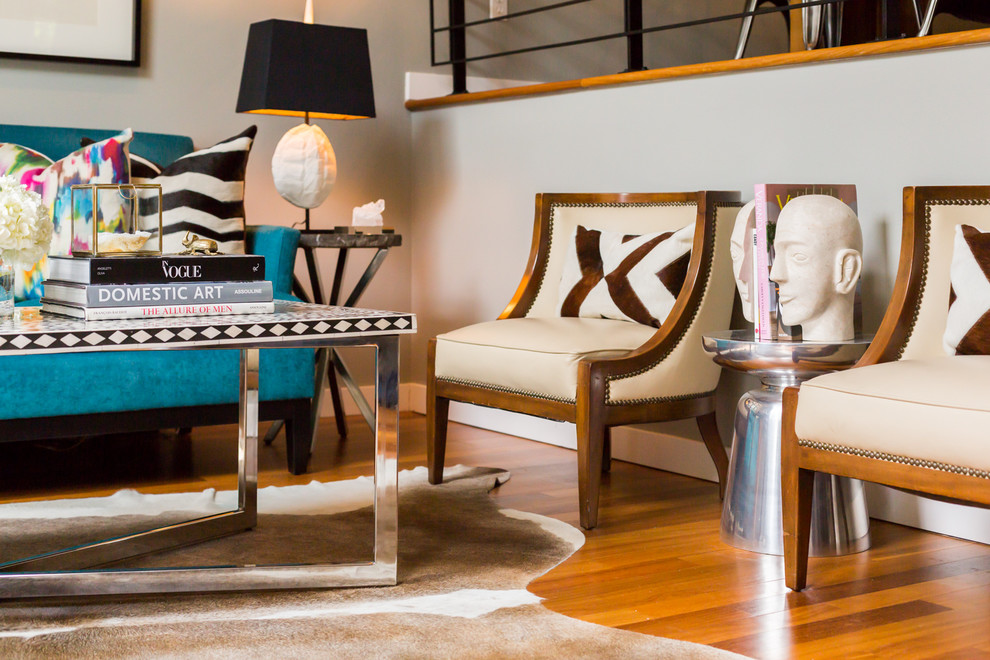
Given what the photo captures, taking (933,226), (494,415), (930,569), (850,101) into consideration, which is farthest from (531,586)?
(494,415)

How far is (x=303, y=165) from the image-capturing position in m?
3.43

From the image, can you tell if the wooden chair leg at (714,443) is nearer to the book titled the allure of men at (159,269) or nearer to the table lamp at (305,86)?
the book titled the allure of men at (159,269)

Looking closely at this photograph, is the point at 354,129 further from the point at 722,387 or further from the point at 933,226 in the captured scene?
the point at 933,226

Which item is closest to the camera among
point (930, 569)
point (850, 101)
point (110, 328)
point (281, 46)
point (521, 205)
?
point (110, 328)

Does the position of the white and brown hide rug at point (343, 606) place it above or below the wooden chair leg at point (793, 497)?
below

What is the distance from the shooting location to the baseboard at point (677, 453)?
2.45m

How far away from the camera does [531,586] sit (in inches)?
81.1

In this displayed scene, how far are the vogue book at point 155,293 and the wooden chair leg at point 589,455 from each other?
0.83 meters

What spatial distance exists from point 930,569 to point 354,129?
269cm

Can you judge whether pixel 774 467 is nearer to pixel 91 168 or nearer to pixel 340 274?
pixel 340 274

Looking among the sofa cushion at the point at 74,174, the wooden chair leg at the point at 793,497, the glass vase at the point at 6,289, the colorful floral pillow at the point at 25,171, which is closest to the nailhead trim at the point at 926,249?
the wooden chair leg at the point at 793,497

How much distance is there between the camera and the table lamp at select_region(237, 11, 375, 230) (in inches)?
131

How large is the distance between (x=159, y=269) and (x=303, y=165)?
160cm

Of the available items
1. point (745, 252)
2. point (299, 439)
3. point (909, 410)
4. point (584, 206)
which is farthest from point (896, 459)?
point (299, 439)
